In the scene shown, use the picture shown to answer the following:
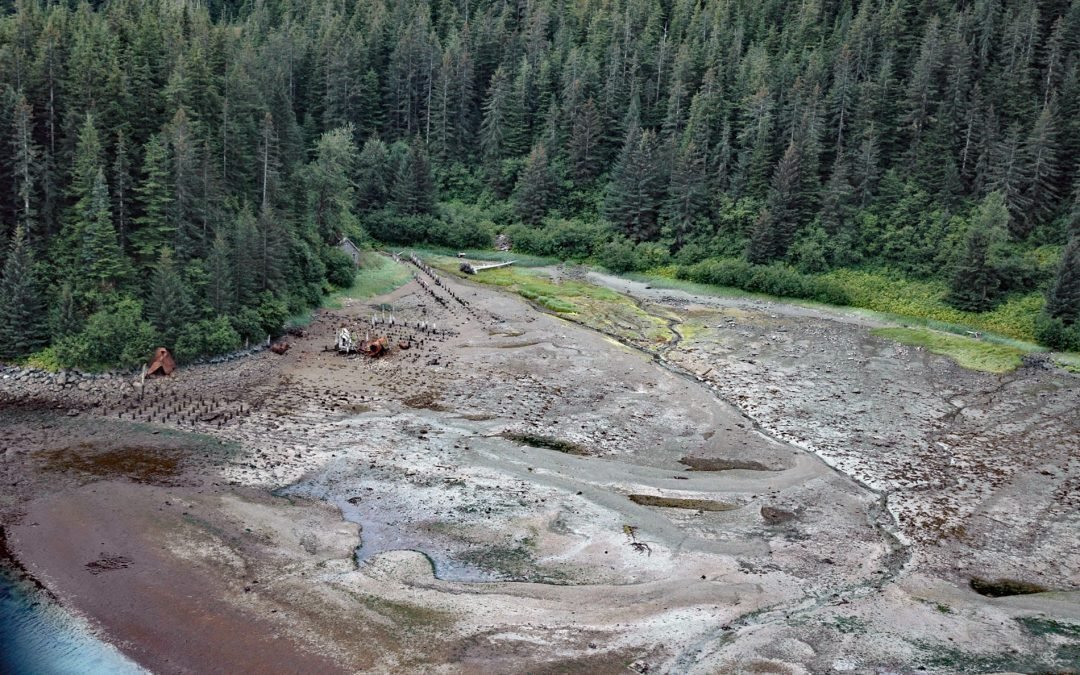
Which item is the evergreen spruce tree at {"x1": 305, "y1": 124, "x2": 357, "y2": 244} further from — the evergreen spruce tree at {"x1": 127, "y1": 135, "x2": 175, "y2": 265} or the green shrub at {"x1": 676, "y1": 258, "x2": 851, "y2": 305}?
the green shrub at {"x1": 676, "y1": 258, "x2": 851, "y2": 305}

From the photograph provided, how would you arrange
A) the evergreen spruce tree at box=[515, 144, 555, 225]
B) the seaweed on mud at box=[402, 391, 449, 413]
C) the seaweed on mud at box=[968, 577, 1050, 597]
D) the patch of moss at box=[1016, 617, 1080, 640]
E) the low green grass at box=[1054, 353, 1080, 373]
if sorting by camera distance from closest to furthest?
the patch of moss at box=[1016, 617, 1080, 640] < the seaweed on mud at box=[968, 577, 1050, 597] < the seaweed on mud at box=[402, 391, 449, 413] < the low green grass at box=[1054, 353, 1080, 373] < the evergreen spruce tree at box=[515, 144, 555, 225]

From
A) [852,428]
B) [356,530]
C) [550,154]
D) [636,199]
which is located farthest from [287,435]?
[550,154]

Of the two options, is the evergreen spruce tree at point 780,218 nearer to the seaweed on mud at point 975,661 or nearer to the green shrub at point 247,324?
the green shrub at point 247,324

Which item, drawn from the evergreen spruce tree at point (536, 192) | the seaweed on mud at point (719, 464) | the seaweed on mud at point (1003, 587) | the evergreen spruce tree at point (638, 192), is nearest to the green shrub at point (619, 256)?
the evergreen spruce tree at point (638, 192)

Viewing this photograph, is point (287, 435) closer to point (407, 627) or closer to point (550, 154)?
point (407, 627)

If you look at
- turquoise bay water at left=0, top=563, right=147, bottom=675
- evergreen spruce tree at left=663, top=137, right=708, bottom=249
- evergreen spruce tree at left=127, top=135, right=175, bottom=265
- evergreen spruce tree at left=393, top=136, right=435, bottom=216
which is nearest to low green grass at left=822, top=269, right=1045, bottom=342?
evergreen spruce tree at left=663, top=137, right=708, bottom=249
